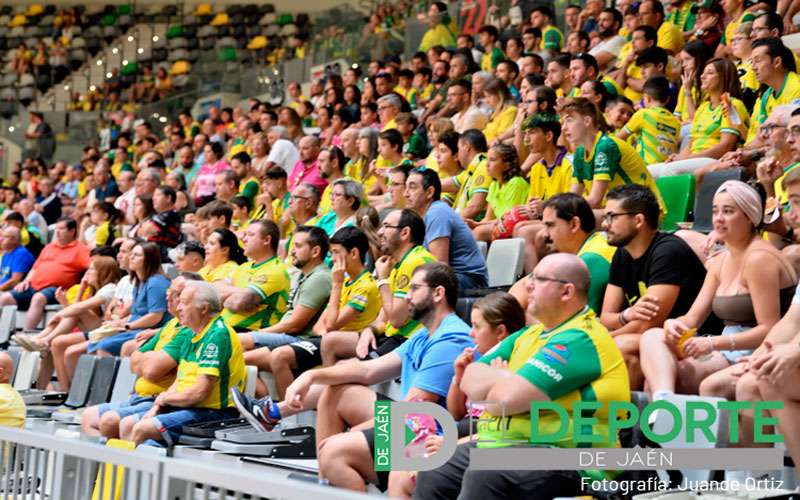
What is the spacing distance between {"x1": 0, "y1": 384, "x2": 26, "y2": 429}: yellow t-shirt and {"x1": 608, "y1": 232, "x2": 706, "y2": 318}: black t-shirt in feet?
10.4

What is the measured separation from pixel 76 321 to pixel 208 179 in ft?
11.2

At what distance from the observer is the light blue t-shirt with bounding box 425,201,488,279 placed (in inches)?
267

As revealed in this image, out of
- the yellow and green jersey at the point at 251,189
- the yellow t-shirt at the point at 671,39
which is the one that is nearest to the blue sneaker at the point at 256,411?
the yellow and green jersey at the point at 251,189

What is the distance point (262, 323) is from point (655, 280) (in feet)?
10.5

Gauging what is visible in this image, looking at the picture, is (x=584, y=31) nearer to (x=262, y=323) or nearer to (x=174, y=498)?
(x=262, y=323)

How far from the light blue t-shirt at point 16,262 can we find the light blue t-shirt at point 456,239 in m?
5.90

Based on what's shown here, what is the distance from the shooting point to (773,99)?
7.18 m

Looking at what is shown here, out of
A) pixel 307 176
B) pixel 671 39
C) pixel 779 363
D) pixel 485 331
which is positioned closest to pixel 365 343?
pixel 485 331

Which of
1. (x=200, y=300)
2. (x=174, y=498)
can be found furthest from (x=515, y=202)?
(x=174, y=498)

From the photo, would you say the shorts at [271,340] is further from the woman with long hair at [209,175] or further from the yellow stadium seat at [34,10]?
the yellow stadium seat at [34,10]

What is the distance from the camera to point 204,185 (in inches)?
479

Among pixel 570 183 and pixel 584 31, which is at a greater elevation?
pixel 584 31

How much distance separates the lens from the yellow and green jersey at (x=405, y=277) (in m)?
6.01

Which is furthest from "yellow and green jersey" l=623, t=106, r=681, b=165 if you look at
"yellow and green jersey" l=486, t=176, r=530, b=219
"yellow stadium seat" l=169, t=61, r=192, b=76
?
"yellow stadium seat" l=169, t=61, r=192, b=76
